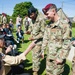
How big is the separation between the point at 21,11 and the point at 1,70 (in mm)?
87062

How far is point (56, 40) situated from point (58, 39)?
5 centimetres

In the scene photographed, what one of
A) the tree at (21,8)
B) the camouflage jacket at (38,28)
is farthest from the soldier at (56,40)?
the tree at (21,8)

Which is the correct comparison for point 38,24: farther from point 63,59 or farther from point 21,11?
point 21,11

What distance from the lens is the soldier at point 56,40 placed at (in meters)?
3.97

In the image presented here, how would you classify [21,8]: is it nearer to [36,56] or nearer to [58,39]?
[36,56]

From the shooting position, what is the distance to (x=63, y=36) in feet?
13.4

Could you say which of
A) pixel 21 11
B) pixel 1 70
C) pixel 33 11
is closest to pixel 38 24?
pixel 33 11

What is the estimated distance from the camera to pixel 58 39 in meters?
4.17

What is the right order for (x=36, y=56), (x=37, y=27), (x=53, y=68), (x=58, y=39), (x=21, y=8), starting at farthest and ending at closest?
(x=21, y=8)
(x=36, y=56)
(x=37, y=27)
(x=53, y=68)
(x=58, y=39)

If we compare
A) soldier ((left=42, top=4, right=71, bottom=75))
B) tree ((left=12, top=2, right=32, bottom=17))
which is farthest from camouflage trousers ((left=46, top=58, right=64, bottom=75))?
tree ((left=12, top=2, right=32, bottom=17))

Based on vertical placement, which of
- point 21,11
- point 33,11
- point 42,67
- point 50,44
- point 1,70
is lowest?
point 42,67

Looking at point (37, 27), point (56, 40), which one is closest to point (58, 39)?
point (56, 40)

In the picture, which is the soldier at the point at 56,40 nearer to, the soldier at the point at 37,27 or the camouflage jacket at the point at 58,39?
the camouflage jacket at the point at 58,39

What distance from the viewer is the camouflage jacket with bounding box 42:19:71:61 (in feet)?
13.0
